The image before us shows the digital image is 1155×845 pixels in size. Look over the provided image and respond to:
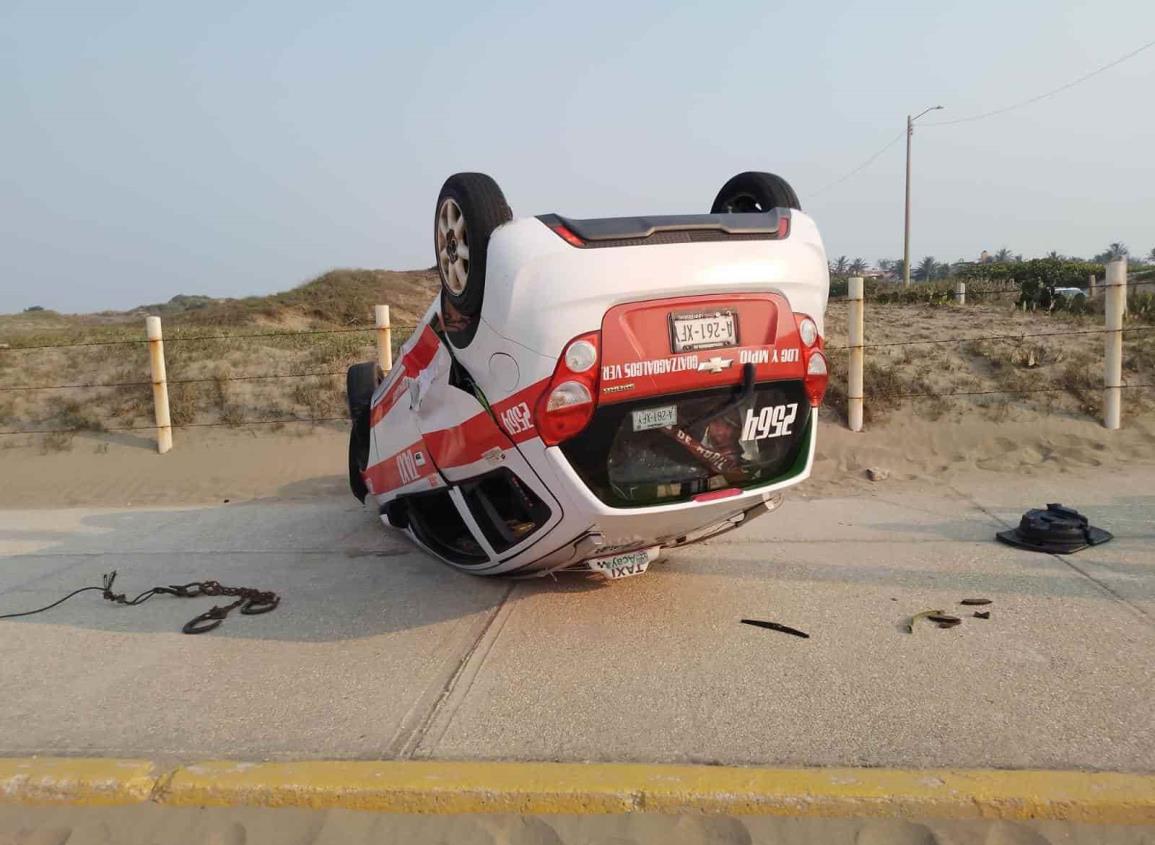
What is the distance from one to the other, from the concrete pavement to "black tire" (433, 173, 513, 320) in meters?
1.75

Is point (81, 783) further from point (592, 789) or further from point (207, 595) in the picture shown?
point (207, 595)

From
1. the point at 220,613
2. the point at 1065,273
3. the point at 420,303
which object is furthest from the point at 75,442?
the point at 1065,273

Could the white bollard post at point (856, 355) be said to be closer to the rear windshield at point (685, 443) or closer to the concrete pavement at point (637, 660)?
the concrete pavement at point (637, 660)

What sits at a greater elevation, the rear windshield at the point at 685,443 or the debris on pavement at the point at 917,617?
the rear windshield at the point at 685,443

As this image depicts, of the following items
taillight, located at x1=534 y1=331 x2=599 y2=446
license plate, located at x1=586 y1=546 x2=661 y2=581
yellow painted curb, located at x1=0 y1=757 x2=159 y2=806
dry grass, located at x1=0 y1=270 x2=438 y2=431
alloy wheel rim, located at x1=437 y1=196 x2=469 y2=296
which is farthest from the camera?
dry grass, located at x1=0 y1=270 x2=438 y2=431

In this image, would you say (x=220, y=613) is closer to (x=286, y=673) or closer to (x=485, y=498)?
(x=286, y=673)

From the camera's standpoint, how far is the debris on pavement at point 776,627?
4365mm

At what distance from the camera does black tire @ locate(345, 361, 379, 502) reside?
20.6ft

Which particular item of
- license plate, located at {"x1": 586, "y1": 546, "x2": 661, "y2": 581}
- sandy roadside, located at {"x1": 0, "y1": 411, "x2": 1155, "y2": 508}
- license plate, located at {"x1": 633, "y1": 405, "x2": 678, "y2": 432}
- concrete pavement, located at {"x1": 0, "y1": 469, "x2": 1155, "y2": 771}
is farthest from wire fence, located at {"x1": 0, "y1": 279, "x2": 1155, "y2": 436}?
license plate, located at {"x1": 633, "y1": 405, "x2": 678, "y2": 432}

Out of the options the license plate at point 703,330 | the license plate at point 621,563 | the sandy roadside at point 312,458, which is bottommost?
the sandy roadside at point 312,458

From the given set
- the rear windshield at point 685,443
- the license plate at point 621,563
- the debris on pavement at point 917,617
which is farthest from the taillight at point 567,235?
the debris on pavement at point 917,617

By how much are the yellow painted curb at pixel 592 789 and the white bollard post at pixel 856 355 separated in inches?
274

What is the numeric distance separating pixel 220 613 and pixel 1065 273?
119ft

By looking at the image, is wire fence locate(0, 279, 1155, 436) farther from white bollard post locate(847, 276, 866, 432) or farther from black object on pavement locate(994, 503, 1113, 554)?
black object on pavement locate(994, 503, 1113, 554)
